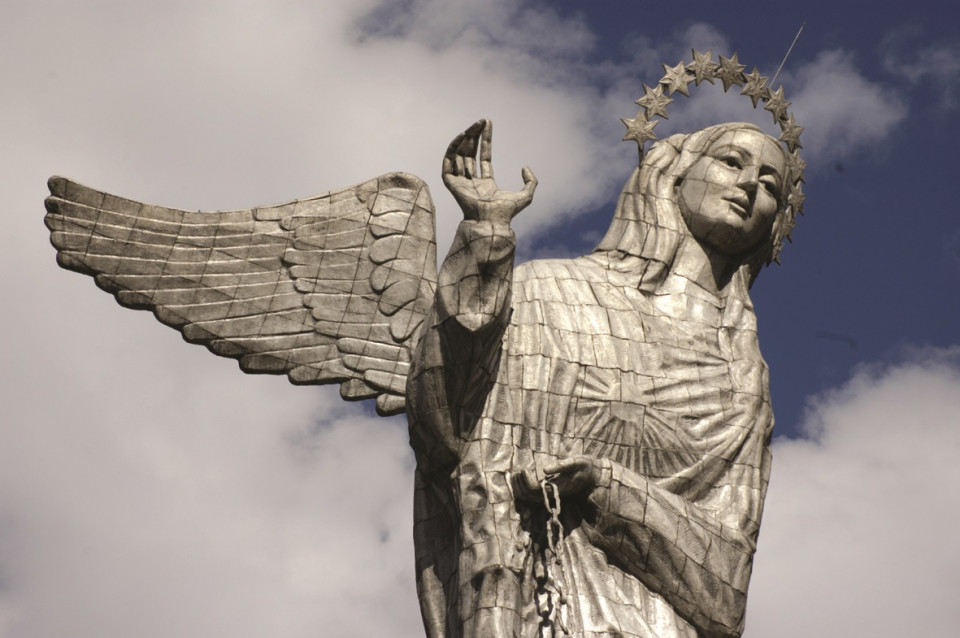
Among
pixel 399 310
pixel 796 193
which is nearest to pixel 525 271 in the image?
pixel 399 310

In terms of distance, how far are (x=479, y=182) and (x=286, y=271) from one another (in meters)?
2.25

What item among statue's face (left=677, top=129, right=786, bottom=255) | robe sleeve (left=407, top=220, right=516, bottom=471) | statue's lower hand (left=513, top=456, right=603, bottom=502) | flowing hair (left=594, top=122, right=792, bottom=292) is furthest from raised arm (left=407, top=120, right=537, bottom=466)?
statue's face (left=677, top=129, right=786, bottom=255)

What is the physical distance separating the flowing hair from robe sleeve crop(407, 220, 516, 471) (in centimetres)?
170

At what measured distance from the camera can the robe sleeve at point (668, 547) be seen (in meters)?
18.4

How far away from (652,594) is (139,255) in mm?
4464

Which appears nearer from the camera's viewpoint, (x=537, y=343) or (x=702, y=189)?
(x=537, y=343)

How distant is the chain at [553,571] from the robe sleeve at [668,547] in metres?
0.31

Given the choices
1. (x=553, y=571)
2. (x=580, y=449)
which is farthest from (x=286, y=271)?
(x=553, y=571)

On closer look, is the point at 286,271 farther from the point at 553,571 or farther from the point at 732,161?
the point at 732,161

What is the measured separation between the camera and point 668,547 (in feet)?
60.7

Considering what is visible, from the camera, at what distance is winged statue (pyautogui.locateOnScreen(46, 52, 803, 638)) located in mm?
18219

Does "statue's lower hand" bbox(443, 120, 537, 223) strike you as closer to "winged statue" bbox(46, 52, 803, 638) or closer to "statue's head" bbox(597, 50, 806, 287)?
"winged statue" bbox(46, 52, 803, 638)

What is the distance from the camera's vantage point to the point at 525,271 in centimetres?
1958

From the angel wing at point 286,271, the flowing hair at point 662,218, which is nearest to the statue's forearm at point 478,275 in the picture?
the angel wing at point 286,271
